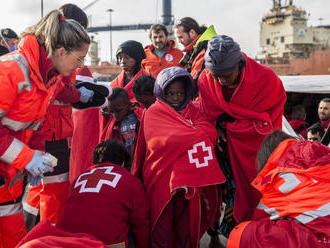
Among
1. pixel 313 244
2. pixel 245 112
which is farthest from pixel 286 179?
pixel 245 112

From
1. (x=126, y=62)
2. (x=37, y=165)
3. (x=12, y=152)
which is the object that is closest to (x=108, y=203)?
(x=37, y=165)

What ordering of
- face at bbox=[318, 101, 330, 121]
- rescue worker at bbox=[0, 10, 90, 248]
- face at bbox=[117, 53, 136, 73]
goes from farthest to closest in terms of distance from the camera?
face at bbox=[318, 101, 330, 121], face at bbox=[117, 53, 136, 73], rescue worker at bbox=[0, 10, 90, 248]

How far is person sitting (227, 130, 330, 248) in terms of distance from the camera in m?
1.62

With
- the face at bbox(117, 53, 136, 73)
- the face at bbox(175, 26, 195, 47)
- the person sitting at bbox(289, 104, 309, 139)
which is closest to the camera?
the face at bbox(117, 53, 136, 73)

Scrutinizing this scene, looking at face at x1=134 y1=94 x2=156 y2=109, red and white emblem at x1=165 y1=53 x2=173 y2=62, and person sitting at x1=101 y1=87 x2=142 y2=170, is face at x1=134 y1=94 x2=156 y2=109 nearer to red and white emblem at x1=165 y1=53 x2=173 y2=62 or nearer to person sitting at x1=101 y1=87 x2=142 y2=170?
person sitting at x1=101 y1=87 x2=142 y2=170

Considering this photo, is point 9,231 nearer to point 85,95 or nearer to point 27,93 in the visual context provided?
point 27,93

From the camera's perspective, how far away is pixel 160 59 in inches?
188

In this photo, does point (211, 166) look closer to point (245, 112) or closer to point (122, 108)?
point (245, 112)

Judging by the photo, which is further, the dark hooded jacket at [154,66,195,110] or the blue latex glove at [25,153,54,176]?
the dark hooded jacket at [154,66,195,110]

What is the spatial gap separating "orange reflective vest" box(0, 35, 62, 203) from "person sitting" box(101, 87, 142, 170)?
1.00 meters

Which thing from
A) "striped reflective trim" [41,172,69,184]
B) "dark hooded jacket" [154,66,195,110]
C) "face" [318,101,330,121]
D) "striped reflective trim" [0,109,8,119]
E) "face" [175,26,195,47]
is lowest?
"striped reflective trim" [41,172,69,184]

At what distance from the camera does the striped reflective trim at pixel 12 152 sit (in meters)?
1.75

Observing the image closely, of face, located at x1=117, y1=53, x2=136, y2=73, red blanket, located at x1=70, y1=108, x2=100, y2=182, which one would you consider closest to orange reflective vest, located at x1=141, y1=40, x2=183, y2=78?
face, located at x1=117, y1=53, x2=136, y2=73

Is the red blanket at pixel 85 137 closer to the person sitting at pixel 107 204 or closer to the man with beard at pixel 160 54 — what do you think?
the person sitting at pixel 107 204
